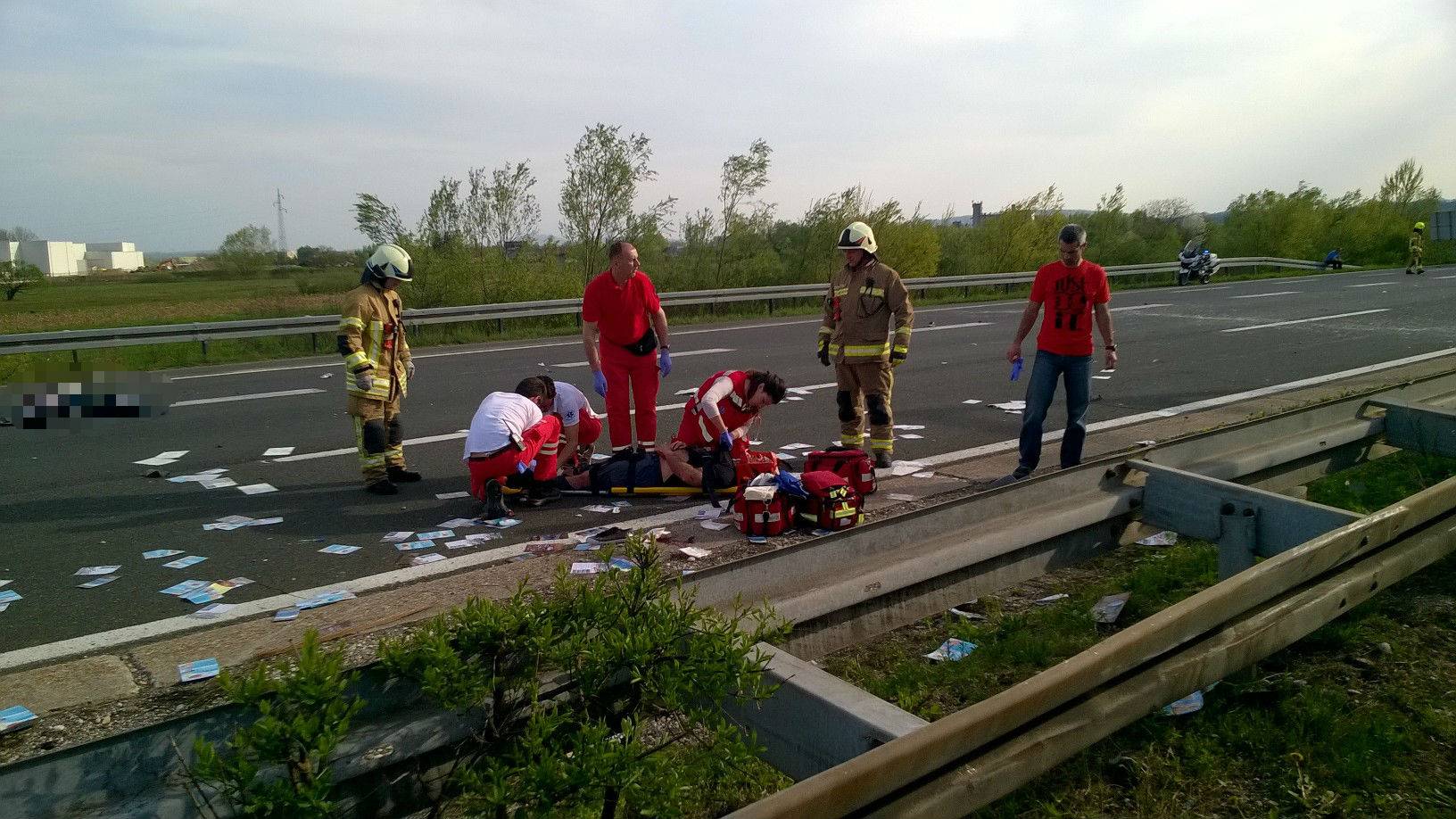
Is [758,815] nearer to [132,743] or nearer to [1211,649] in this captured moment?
[132,743]

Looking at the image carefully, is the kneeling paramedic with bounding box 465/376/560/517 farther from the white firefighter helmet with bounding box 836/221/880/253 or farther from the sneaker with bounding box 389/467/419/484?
the white firefighter helmet with bounding box 836/221/880/253

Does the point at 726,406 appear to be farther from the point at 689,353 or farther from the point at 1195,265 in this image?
the point at 1195,265

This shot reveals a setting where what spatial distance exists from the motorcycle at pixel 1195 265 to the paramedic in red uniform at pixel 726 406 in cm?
2735

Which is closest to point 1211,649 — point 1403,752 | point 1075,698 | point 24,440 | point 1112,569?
point 1075,698

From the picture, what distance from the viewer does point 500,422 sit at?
6.53 meters

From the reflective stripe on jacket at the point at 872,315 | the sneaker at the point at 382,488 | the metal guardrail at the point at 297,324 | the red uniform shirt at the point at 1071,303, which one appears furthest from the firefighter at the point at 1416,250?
the sneaker at the point at 382,488

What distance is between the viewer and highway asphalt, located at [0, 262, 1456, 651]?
5473mm

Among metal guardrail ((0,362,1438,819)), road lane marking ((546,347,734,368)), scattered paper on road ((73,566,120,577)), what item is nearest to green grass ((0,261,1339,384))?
scattered paper on road ((73,566,120,577))

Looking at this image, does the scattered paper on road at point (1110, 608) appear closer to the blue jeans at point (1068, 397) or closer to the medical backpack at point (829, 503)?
the medical backpack at point (829, 503)

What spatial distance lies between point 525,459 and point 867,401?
2.82m

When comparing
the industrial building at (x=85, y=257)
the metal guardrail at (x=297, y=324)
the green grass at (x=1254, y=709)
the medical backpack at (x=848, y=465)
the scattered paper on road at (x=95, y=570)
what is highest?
the industrial building at (x=85, y=257)

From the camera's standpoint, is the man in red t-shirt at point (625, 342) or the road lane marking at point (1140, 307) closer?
the man in red t-shirt at point (625, 342)

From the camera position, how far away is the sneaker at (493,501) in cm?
638

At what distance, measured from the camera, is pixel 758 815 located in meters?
1.78
